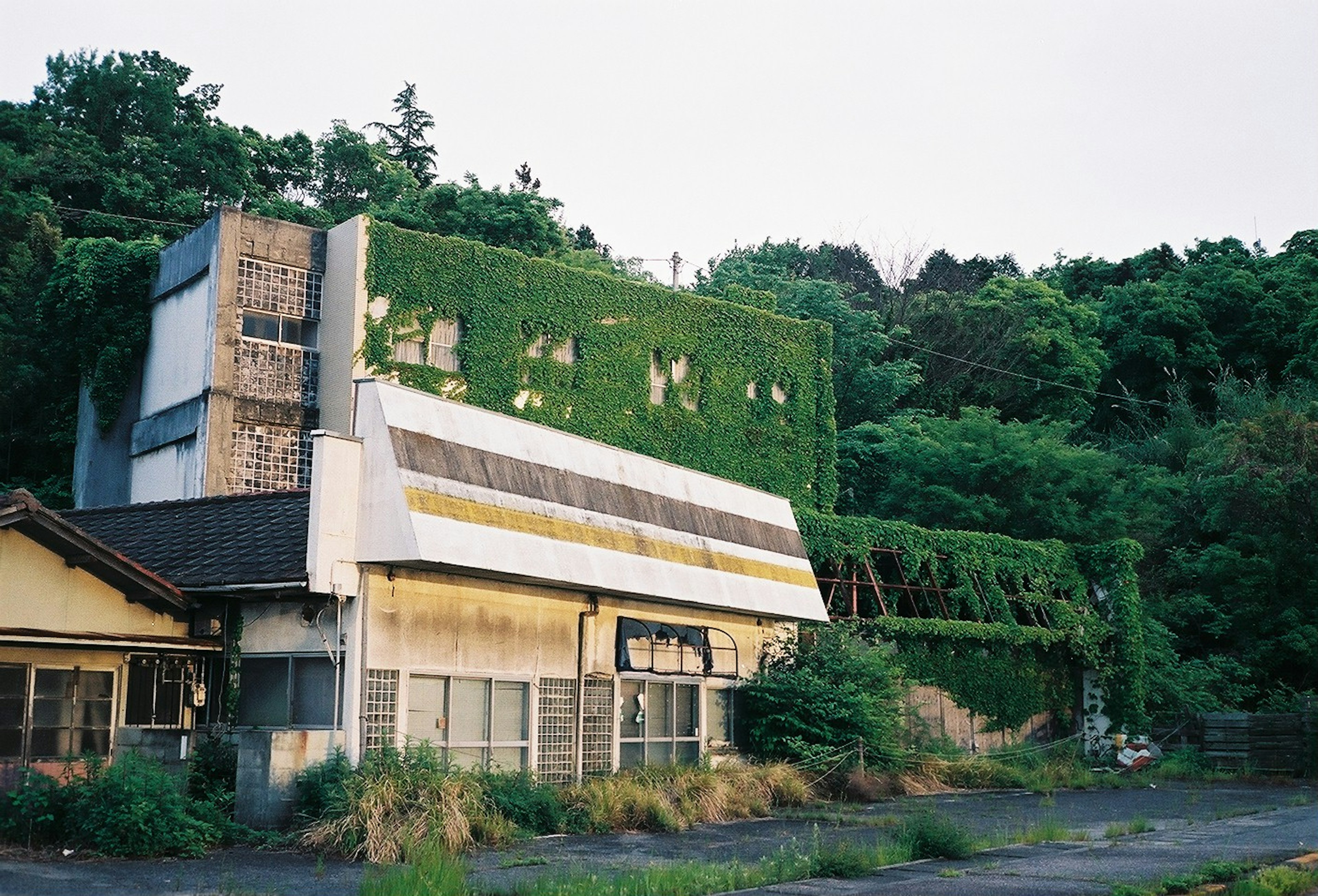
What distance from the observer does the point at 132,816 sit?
50.5 ft

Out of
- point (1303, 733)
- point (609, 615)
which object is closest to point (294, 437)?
point (609, 615)

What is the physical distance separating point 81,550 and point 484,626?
227 inches

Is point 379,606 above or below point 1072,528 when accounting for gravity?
below

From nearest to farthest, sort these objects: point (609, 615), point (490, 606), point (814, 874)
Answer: point (814, 874)
point (490, 606)
point (609, 615)

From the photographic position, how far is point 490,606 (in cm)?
2072

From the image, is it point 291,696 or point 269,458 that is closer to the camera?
point 291,696

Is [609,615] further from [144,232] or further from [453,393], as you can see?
[144,232]

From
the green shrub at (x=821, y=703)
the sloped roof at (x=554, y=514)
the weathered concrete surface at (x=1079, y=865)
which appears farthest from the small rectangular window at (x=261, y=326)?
the weathered concrete surface at (x=1079, y=865)

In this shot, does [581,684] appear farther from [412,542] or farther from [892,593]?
[892,593]

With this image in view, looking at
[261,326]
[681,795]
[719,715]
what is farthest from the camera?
[261,326]

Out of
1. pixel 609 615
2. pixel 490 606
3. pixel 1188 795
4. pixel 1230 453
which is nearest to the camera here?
pixel 490 606

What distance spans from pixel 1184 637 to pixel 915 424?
11844 mm

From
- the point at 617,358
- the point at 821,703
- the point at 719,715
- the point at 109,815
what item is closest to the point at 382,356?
the point at 617,358

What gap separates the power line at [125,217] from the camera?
151 ft
